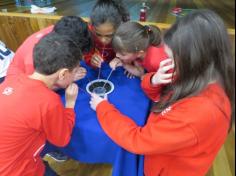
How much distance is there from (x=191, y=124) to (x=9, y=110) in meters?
0.59

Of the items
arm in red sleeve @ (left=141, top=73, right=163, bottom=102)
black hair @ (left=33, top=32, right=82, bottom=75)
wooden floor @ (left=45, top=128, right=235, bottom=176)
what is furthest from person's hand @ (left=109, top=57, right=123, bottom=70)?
wooden floor @ (left=45, top=128, right=235, bottom=176)

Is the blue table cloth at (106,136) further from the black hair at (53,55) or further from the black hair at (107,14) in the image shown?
the black hair at (107,14)

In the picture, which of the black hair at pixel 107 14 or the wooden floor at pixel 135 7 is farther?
the wooden floor at pixel 135 7

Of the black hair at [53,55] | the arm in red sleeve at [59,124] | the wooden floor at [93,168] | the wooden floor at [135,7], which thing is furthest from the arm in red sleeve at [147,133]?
the wooden floor at [135,7]

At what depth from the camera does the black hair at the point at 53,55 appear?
89cm

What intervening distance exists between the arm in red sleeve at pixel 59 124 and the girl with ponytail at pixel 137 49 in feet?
1.44

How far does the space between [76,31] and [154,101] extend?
47 cm

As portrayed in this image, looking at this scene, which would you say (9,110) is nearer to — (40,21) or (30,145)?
(30,145)

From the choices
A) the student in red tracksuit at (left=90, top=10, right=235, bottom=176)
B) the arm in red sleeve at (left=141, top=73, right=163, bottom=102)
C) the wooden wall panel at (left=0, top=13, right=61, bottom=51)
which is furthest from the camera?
the wooden wall panel at (left=0, top=13, right=61, bottom=51)

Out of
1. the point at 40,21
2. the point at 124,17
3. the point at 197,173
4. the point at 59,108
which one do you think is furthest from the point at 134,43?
the point at 40,21

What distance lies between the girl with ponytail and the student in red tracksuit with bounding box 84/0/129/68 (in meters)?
0.08

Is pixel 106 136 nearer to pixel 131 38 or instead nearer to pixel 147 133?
pixel 147 133

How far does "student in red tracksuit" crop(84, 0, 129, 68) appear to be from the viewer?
1237mm

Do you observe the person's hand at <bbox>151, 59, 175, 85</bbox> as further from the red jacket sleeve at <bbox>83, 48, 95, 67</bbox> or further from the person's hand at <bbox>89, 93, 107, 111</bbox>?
the red jacket sleeve at <bbox>83, 48, 95, 67</bbox>
